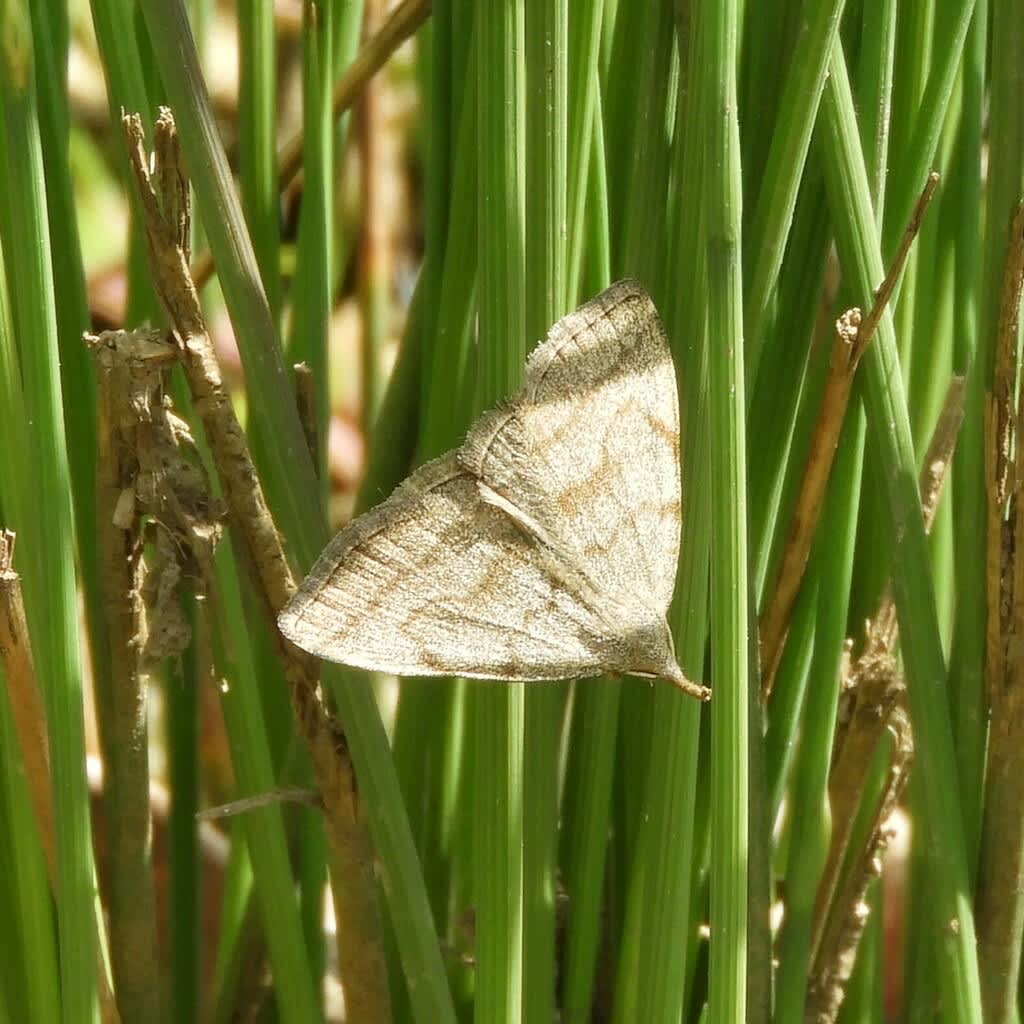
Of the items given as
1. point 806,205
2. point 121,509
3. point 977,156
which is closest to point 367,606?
point 121,509

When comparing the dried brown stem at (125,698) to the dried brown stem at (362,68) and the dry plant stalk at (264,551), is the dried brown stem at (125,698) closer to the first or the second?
the dry plant stalk at (264,551)

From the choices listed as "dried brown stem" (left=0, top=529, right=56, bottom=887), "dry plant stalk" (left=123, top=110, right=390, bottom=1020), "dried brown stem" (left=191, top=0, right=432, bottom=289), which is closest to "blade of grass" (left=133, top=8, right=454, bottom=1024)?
"dry plant stalk" (left=123, top=110, right=390, bottom=1020)

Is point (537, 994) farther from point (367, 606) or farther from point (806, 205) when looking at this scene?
point (806, 205)

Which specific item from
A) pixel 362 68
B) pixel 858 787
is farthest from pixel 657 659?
pixel 362 68

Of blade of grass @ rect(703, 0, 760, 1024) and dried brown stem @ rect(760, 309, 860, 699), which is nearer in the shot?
blade of grass @ rect(703, 0, 760, 1024)

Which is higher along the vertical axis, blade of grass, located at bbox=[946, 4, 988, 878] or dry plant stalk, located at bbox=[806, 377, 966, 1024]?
blade of grass, located at bbox=[946, 4, 988, 878]

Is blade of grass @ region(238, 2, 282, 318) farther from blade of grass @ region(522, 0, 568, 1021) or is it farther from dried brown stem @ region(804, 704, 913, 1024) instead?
dried brown stem @ region(804, 704, 913, 1024)
